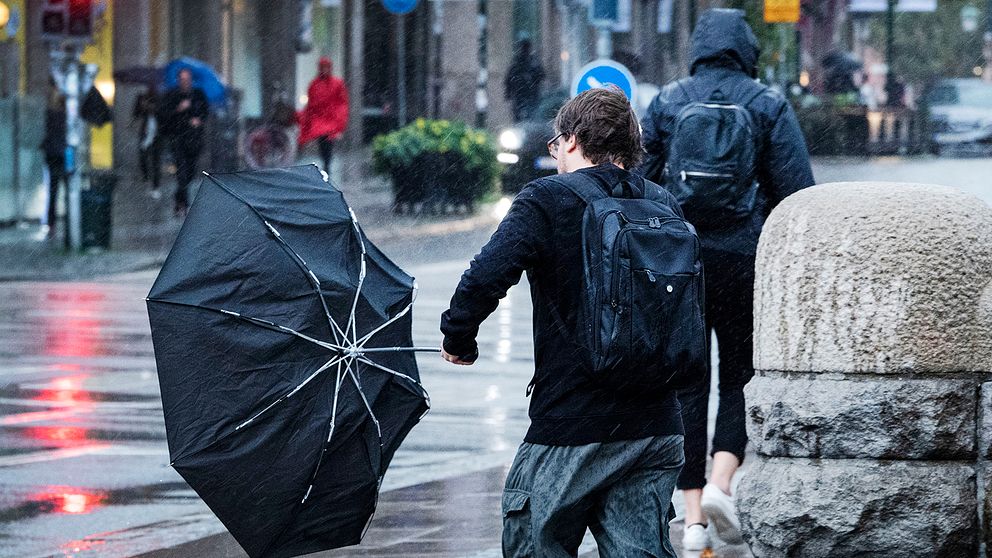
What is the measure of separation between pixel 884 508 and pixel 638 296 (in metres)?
1.33

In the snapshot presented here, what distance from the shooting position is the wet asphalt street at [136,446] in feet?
21.9

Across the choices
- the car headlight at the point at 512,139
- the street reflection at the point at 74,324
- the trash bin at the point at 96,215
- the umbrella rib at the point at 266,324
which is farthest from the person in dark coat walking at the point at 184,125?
the umbrella rib at the point at 266,324

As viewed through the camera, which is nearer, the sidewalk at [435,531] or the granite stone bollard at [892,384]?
the granite stone bollard at [892,384]

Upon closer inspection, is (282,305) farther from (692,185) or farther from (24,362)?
(24,362)

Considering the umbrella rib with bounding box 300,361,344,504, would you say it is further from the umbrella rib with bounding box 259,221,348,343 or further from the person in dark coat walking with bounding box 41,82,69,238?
the person in dark coat walking with bounding box 41,82,69,238

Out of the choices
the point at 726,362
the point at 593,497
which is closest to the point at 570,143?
the point at 593,497

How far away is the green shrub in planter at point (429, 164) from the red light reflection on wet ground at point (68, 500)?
55.3 ft

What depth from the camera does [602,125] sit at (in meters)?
4.36

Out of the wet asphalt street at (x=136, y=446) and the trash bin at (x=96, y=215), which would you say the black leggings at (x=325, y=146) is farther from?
the wet asphalt street at (x=136, y=446)

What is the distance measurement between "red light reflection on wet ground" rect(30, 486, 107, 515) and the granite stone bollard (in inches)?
130

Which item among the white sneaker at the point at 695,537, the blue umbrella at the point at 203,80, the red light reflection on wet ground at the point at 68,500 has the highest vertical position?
the blue umbrella at the point at 203,80

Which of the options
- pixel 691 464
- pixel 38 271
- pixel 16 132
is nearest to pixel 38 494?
pixel 691 464

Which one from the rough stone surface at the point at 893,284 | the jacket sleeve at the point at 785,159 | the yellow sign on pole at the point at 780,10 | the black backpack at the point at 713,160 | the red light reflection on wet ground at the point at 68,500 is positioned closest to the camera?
the rough stone surface at the point at 893,284

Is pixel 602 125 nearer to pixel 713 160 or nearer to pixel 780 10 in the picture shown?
pixel 713 160
